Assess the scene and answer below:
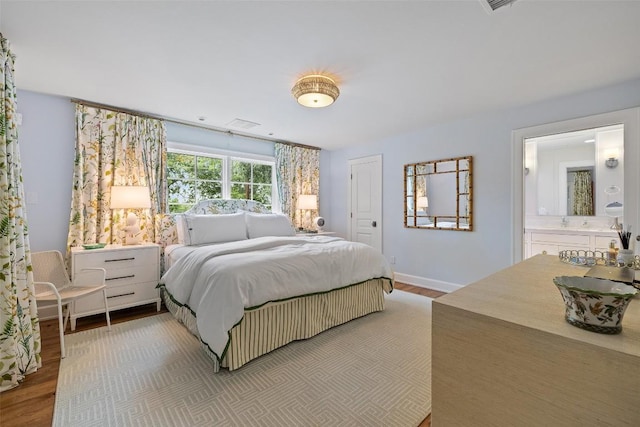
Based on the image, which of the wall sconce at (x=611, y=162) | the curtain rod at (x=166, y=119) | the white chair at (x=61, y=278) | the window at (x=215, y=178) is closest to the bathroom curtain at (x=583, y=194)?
the wall sconce at (x=611, y=162)

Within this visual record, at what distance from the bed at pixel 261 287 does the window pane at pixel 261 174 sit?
139cm

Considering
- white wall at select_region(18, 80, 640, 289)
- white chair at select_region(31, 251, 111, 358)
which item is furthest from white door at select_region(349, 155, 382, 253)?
white chair at select_region(31, 251, 111, 358)

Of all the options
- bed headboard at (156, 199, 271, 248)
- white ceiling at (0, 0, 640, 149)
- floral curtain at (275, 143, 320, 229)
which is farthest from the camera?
floral curtain at (275, 143, 320, 229)

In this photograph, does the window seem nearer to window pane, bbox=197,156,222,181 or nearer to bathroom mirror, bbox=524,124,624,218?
window pane, bbox=197,156,222,181

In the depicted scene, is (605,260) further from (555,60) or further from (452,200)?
(452,200)

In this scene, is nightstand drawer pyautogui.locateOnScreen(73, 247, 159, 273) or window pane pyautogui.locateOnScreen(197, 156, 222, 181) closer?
nightstand drawer pyautogui.locateOnScreen(73, 247, 159, 273)

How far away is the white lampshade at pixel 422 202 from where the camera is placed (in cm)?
414

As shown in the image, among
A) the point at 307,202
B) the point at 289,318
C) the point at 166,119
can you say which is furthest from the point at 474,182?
the point at 166,119

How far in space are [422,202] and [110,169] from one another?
4.13m

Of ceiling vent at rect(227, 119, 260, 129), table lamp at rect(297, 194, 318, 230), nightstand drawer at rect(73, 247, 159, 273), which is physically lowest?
nightstand drawer at rect(73, 247, 159, 273)

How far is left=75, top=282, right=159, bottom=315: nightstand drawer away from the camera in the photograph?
2.72 metres

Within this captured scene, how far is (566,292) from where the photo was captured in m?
0.71

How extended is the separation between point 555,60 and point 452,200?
1.94 meters

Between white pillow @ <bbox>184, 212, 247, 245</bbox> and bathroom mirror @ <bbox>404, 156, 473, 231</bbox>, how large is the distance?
252cm
